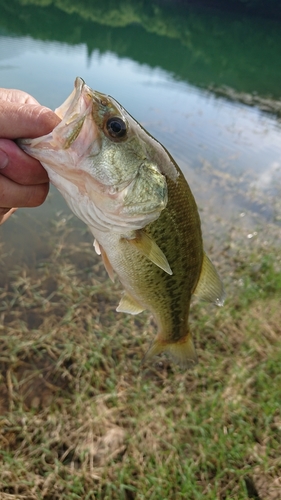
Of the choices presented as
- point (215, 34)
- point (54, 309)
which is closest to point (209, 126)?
point (54, 309)

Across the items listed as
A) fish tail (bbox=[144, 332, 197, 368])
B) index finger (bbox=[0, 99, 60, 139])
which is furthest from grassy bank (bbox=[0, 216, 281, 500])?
index finger (bbox=[0, 99, 60, 139])

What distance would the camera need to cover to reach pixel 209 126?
36.3ft

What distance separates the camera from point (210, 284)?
2061mm

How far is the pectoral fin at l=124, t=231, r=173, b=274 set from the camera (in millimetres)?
1594

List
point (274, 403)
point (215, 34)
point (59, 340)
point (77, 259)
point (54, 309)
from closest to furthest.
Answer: point (274, 403)
point (59, 340)
point (54, 309)
point (77, 259)
point (215, 34)

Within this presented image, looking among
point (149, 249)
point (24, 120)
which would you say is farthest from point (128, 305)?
point (24, 120)

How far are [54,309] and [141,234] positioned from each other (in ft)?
9.04

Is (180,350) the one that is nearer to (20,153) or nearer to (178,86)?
(20,153)

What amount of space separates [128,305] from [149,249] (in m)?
0.57

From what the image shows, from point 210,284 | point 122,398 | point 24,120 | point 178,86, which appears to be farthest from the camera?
point 178,86

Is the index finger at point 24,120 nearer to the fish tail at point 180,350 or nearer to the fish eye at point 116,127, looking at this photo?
the fish eye at point 116,127

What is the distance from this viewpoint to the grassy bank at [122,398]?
8.80 ft

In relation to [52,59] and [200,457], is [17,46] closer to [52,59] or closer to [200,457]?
[52,59]

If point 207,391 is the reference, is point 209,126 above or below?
above
